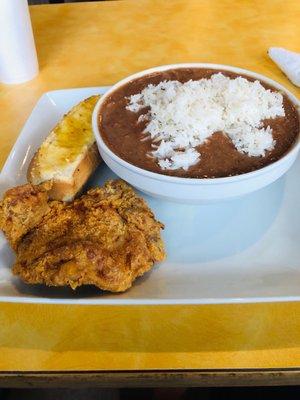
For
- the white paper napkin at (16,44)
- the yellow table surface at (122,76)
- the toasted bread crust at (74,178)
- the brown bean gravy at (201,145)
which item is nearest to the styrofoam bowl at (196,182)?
the brown bean gravy at (201,145)

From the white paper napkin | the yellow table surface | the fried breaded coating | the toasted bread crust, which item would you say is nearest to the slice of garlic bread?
the toasted bread crust

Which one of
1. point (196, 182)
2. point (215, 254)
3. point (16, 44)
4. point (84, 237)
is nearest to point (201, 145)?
point (196, 182)

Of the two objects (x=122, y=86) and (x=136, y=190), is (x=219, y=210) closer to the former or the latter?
(x=136, y=190)

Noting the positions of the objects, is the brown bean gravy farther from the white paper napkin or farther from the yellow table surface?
the white paper napkin

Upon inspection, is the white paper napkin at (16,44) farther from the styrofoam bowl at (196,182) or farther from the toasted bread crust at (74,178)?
the styrofoam bowl at (196,182)

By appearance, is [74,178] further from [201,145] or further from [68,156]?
[201,145]
